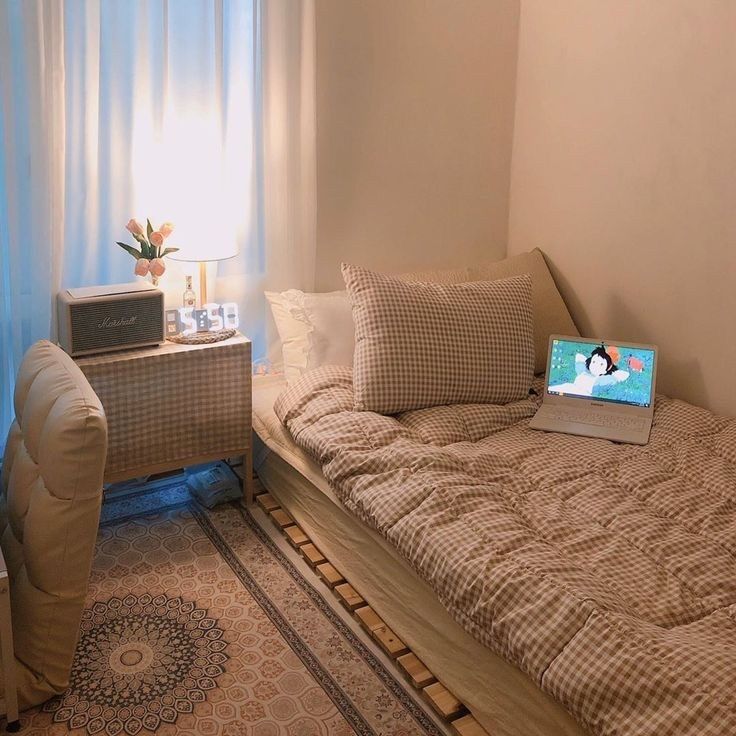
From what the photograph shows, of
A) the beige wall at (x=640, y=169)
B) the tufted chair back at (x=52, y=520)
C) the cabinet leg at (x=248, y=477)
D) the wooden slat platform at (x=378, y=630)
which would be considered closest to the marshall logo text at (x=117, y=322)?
the tufted chair back at (x=52, y=520)

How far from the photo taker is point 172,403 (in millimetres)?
2707

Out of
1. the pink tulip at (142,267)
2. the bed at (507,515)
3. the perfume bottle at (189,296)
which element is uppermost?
the pink tulip at (142,267)

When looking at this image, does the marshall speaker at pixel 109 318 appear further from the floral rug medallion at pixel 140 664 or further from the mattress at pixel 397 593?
the floral rug medallion at pixel 140 664

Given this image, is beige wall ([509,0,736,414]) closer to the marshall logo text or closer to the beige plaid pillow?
the beige plaid pillow

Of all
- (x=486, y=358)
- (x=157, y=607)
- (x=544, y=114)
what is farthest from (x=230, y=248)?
(x=544, y=114)

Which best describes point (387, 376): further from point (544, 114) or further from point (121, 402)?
point (544, 114)

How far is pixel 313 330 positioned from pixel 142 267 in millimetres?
583

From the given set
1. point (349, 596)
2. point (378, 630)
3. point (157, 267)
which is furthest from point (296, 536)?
point (157, 267)

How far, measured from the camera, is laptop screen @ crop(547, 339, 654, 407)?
276 cm

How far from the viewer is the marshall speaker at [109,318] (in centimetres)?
A: 253

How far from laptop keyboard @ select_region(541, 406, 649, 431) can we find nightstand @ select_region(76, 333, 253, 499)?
3.23ft

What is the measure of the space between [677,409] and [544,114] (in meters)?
1.24

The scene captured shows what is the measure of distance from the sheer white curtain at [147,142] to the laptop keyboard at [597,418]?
0.99 metres

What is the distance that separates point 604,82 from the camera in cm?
300
